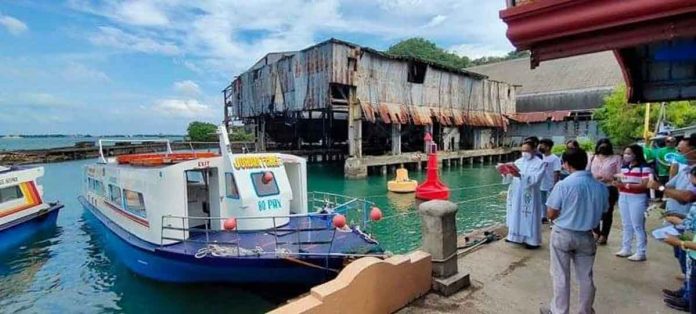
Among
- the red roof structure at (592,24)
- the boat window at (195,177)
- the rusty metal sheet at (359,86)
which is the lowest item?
the boat window at (195,177)

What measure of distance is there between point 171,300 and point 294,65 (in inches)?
755

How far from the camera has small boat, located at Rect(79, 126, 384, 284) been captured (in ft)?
23.5

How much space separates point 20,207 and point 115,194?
4.86 meters

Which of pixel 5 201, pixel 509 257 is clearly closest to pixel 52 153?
pixel 5 201

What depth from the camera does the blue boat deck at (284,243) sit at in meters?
7.10

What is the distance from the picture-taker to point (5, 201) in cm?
1249

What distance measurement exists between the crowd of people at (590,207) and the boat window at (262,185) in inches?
180

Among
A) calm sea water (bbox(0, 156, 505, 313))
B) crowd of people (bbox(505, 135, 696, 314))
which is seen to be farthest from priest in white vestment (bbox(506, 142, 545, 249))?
calm sea water (bbox(0, 156, 505, 313))

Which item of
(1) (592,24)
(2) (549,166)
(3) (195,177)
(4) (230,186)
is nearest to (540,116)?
(2) (549,166)

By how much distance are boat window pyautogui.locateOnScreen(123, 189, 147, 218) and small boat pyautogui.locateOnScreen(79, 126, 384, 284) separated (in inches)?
0.9

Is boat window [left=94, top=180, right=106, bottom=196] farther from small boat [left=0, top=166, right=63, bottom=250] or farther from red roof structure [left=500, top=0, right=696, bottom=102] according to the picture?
red roof structure [left=500, top=0, right=696, bottom=102]

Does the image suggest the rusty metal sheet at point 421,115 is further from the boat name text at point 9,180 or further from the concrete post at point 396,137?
the boat name text at point 9,180

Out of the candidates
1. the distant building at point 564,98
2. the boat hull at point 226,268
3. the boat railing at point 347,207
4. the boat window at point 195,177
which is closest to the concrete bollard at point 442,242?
the boat hull at point 226,268

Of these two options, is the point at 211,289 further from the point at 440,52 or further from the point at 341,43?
the point at 440,52
